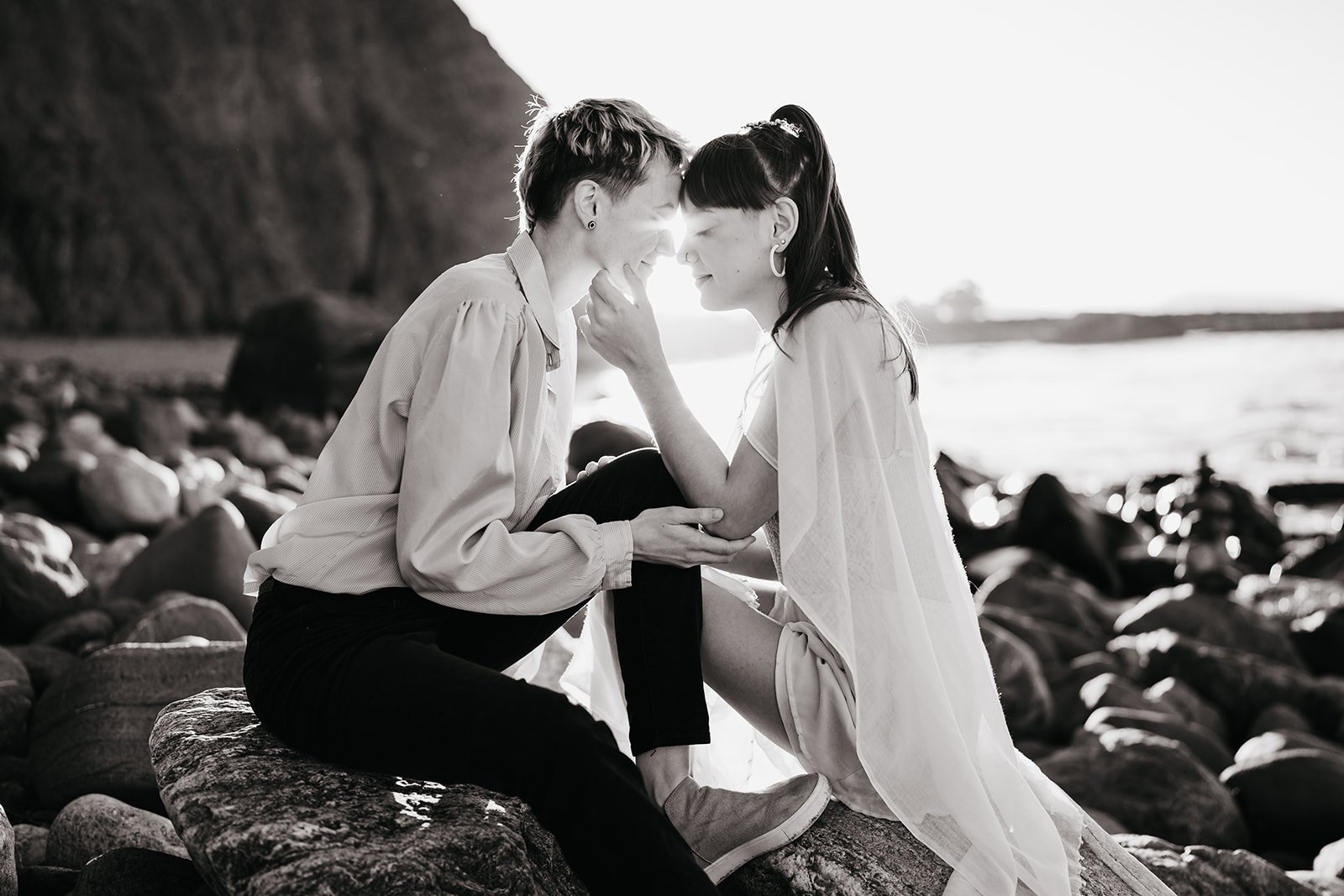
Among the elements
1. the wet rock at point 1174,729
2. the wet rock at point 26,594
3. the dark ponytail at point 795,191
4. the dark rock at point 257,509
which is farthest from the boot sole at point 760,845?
the dark rock at point 257,509

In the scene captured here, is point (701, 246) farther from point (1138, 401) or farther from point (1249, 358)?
point (1249, 358)

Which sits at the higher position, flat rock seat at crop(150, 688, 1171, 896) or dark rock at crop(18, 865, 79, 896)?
flat rock seat at crop(150, 688, 1171, 896)

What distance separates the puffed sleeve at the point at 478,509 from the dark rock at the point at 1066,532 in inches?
252

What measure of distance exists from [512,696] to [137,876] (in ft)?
2.96

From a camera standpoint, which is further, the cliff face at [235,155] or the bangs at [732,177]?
the cliff face at [235,155]

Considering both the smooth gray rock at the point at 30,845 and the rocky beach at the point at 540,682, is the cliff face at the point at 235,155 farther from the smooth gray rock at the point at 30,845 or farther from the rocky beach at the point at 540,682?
the smooth gray rock at the point at 30,845

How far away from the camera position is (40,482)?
702 centimetres

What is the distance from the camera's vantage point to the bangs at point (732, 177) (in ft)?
8.43

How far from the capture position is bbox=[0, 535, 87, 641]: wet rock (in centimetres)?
461

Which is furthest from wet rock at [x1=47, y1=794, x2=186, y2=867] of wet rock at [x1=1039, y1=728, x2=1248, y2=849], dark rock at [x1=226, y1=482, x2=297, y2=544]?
dark rock at [x1=226, y1=482, x2=297, y2=544]

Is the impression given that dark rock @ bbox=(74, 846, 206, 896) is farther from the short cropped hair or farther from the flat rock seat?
the short cropped hair

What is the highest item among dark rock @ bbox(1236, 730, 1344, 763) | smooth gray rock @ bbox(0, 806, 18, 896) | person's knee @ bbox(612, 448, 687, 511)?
person's knee @ bbox(612, 448, 687, 511)

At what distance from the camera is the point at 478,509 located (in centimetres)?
223

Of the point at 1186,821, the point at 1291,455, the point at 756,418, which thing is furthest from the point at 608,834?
the point at 1291,455
